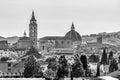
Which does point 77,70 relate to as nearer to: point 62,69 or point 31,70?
point 62,69

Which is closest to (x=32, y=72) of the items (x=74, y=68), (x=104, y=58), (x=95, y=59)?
(x=74, y=68)

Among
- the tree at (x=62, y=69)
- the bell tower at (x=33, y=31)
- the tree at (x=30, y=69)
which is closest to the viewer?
the tree at (x=62, y=69)

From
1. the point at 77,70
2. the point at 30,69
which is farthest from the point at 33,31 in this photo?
the point at 77,70

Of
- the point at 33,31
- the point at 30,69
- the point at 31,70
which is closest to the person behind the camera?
the point at 31,70

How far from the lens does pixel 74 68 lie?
54562 mm

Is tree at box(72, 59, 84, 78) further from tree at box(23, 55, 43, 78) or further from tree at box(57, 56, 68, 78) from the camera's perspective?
tree at box(23, 55, 43, 78)

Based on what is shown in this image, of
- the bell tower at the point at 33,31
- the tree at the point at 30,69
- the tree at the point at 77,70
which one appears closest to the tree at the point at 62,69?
the tree at the point at 77,70

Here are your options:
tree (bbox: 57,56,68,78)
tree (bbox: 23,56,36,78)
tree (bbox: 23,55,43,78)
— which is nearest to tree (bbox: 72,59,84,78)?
tree (bbox: 57,56,68,78)

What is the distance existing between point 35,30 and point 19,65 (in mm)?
99976

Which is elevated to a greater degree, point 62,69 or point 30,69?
point 62,69

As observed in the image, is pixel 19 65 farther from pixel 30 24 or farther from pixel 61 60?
pixel 30 24

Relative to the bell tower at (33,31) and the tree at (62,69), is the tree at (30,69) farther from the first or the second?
the bell tower at (33,31)

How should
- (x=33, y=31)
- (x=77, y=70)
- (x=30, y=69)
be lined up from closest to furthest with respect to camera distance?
(x=77, y=70) → (x=30, y=69) → (x=33, y=31)

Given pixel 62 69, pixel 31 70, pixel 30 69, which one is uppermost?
pixel 62 69
